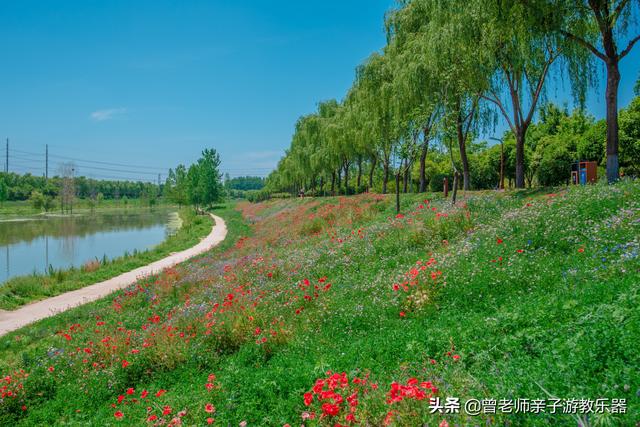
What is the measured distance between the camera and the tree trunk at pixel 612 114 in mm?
11773

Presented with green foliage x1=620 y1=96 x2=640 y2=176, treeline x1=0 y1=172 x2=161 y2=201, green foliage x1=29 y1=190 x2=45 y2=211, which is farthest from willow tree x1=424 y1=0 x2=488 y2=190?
treeline x1=0 y1=172 x2=161 y2=201

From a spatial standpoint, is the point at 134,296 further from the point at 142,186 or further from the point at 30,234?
the point at 142,186

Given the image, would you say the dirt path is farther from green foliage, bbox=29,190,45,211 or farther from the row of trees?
the row of trees

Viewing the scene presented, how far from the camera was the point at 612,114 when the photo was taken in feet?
38.7

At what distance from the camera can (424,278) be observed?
A: 6.95 metres

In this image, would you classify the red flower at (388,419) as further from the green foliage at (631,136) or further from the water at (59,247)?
the green foliage at (631,136)

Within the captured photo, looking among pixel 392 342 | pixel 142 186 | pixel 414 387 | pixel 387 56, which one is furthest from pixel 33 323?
pixel 142 186

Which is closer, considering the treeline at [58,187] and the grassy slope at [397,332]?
the grassy slope at [397,332]

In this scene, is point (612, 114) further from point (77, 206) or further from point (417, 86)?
point (77, 206)

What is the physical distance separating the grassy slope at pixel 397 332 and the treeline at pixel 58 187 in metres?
105

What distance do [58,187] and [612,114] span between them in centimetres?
12294

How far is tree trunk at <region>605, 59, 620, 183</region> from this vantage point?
38.6 ft

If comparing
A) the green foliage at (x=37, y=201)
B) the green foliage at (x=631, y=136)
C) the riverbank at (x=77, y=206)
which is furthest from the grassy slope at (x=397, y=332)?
the green foliage at (x=37, y=201)

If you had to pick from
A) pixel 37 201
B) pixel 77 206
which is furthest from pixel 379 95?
pixel 77 206
